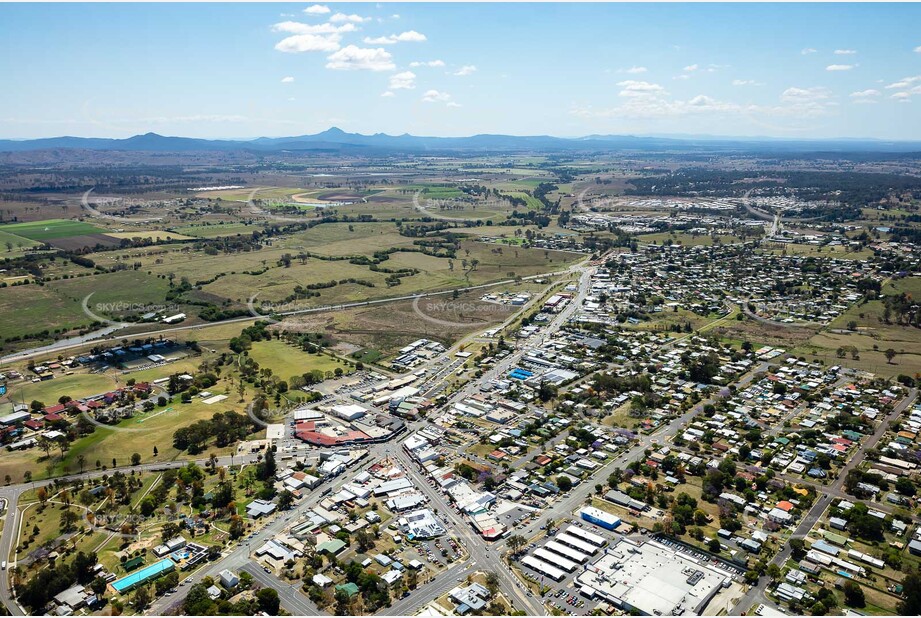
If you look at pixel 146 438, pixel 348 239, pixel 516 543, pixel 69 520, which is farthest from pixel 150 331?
pixel 348 239

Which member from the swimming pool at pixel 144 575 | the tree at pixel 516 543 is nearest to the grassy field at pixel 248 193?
the swimming pool at pixel 144 575

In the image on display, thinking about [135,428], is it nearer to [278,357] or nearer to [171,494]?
[171,494]

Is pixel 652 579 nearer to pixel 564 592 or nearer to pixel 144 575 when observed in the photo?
pixel 564 592

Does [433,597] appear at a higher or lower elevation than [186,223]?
lower

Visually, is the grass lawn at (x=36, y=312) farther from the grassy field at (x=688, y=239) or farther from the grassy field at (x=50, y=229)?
the grassy field at (x=688, y=239)

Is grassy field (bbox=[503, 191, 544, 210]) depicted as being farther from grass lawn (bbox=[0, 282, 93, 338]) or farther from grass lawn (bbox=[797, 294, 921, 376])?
grass lawn (bbox=[0, 282, 93, 338])

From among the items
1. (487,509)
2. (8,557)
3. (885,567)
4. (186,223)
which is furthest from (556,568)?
(186,223)
